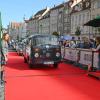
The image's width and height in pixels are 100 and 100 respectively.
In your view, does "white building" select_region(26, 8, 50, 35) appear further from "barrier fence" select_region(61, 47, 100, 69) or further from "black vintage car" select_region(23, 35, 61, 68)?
"black vintage car" select_region(23, 35, 61, 68)

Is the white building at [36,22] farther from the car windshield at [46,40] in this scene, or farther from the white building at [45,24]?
the car windshield at [46,40]

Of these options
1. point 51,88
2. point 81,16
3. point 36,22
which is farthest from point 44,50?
point 36,22

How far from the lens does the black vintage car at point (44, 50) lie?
20234 millimetres

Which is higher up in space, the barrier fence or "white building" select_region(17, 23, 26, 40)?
"white building" select_region(17, 23, 26, 40)

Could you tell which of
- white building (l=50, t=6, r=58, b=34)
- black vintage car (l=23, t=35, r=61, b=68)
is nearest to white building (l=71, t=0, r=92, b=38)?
white building (l=50, t=6, r=58, b=34)

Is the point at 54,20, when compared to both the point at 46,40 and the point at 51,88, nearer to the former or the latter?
the point at 46,40

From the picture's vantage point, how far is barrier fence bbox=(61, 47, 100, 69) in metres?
18.6

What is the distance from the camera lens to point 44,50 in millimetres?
20266

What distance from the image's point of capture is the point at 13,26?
174 metres

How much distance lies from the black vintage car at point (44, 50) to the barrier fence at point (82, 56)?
5.25 feet

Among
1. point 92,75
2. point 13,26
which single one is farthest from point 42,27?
point 92,75

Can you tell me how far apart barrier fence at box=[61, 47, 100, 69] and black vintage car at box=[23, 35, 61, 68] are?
1.60 m

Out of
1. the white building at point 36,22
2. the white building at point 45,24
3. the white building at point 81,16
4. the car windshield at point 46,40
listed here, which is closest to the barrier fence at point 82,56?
the car windshield at point 46,40

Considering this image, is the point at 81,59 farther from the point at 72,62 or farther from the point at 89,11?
the point at 89,11
